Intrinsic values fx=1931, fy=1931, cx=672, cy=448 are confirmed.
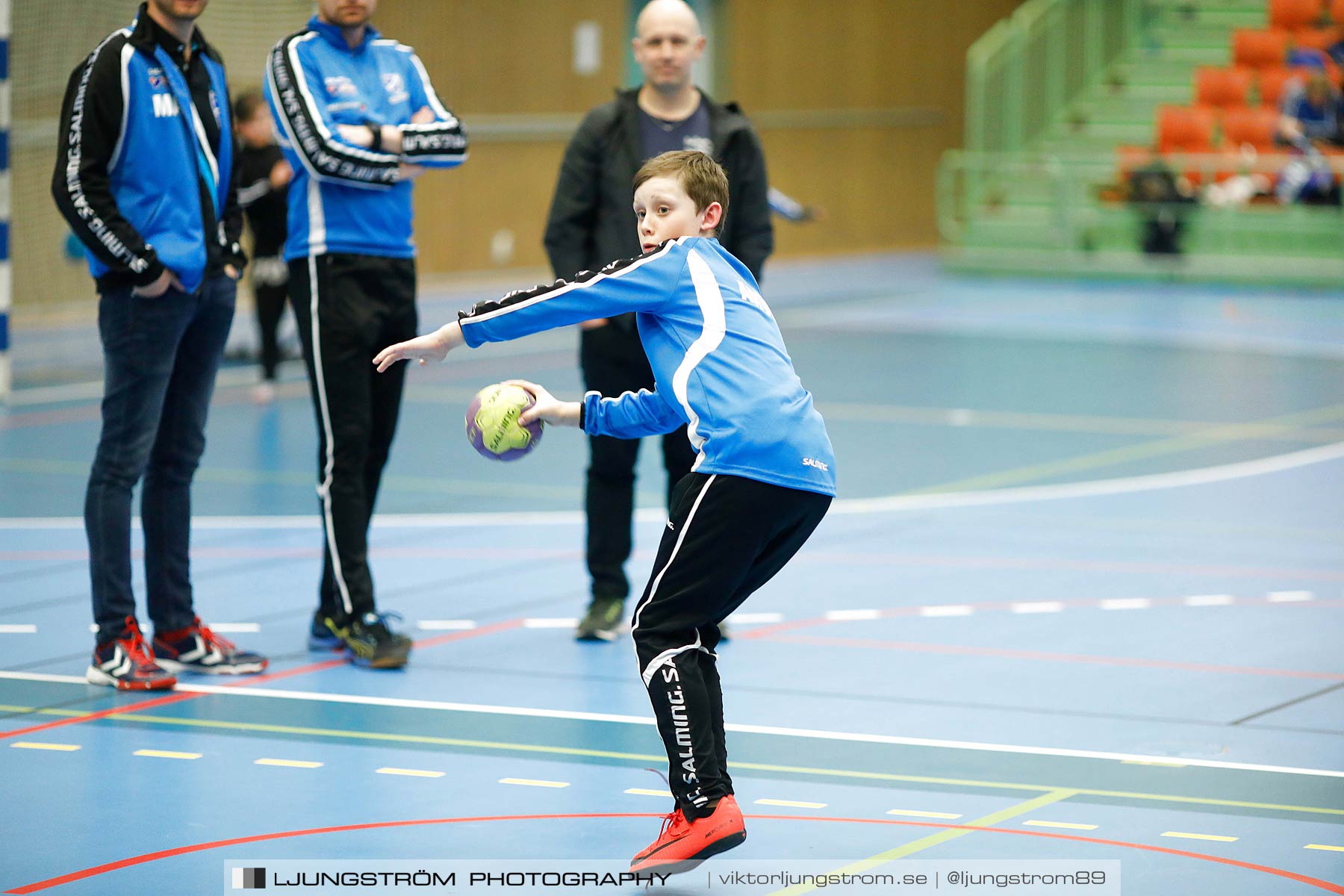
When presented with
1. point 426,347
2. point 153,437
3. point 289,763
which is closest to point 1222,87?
point 153,437

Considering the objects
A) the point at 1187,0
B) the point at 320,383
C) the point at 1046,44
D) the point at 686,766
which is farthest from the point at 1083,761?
the point at 1187,0

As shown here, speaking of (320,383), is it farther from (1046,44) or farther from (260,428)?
(1046,44)

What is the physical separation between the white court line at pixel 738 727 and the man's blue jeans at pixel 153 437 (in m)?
0.32

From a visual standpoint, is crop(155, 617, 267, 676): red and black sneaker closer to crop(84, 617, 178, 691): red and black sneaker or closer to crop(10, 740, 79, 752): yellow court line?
crop(84, 617, 178, 691): red and black sneaker

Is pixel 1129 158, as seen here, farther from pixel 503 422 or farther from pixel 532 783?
pixel 503 422

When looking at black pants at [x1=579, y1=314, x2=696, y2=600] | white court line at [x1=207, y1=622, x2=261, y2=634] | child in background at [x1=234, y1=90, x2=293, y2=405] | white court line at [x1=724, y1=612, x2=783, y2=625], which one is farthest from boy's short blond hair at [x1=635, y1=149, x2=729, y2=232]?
child in background at [x1=234, y1=90, x2=293, y2=405]

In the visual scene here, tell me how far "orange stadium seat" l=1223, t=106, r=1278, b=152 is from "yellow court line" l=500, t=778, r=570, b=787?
20.3m

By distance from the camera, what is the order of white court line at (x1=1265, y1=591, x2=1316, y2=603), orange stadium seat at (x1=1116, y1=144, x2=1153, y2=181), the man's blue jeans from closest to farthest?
the man's blue jeans, white court line at (x1=1265, y1=591, x2=1316, y2=603), orange stadium seat at (x1=1116, y1=144, x2=1153, y2=181)

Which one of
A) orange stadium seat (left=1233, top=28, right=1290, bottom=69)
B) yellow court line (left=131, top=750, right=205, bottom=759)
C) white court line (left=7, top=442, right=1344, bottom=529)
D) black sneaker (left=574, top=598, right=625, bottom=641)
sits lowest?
white court line (left=7, top=442, right=1344, bottom=529)

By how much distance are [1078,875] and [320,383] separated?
10.3 ft

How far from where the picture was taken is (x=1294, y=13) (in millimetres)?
25453

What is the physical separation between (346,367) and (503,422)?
2095 millimetres

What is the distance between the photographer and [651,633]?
13.9 feet

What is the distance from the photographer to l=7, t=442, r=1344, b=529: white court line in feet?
28.4
